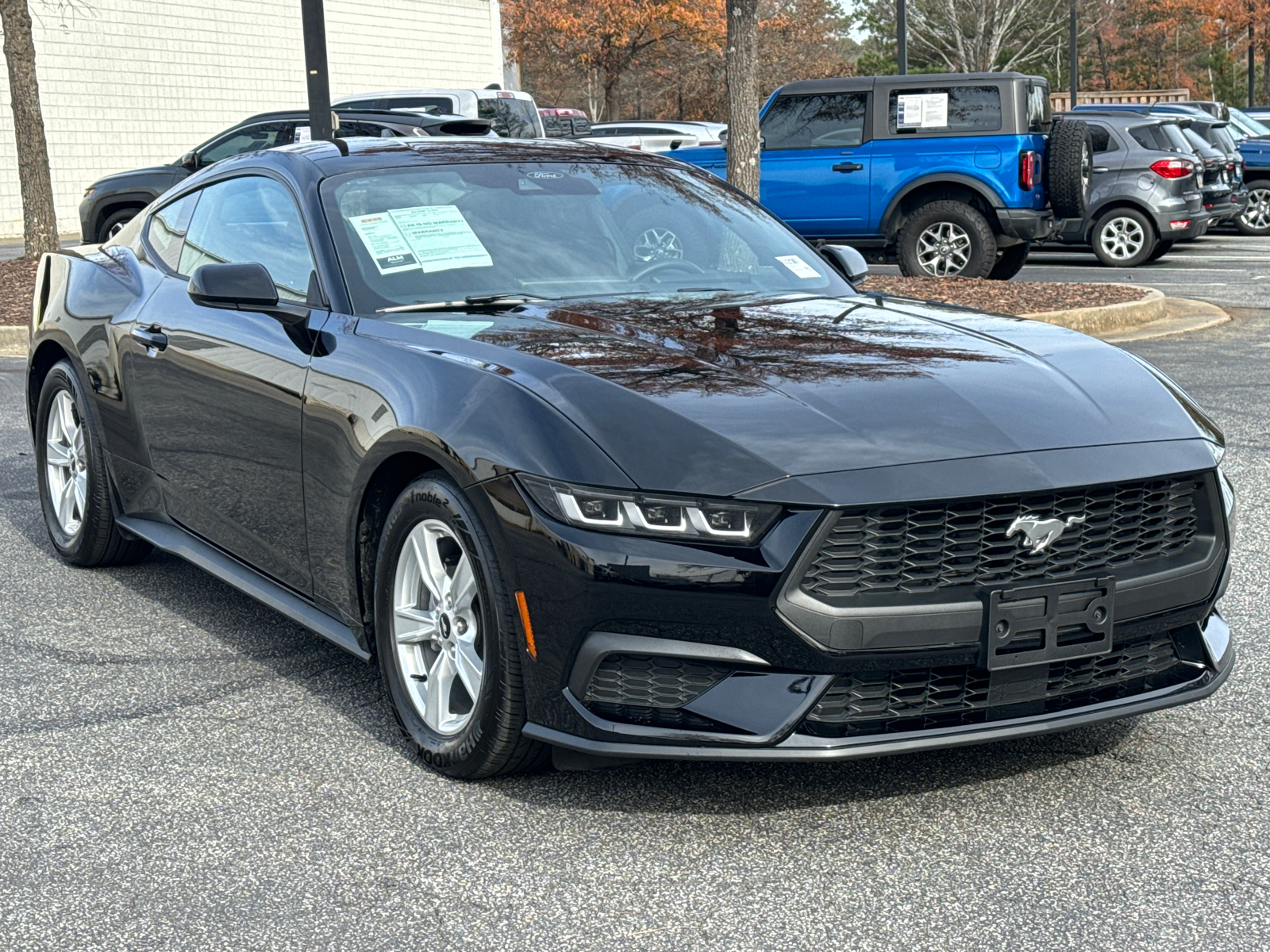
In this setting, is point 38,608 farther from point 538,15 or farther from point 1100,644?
point 538,15

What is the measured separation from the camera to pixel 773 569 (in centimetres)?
309

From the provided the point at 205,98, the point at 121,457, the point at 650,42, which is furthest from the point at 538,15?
the point at 121,457

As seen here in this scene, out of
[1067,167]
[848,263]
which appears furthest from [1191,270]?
[848,263]

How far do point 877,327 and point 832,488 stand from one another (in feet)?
3.70

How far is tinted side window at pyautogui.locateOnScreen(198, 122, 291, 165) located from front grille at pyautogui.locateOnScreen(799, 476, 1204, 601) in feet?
49.4

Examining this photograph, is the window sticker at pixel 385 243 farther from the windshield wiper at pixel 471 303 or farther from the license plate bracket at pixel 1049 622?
the license plate bracket at pixel 1049 622

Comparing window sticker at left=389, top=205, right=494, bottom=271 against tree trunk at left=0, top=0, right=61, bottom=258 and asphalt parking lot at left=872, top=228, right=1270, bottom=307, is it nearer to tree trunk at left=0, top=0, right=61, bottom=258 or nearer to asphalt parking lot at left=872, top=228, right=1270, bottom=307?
asphalt parking lot at left=872, top=228, right=1270, bottom=307

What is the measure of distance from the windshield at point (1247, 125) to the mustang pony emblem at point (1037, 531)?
77.9ft

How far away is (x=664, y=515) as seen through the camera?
10.3 feet

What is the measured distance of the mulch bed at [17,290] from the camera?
13.0 meters

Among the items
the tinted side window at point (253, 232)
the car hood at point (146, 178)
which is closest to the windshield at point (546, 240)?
the tinted side window at point (253, 232)

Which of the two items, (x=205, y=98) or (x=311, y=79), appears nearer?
(x=311, y=79)

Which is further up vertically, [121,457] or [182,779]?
[121,457]

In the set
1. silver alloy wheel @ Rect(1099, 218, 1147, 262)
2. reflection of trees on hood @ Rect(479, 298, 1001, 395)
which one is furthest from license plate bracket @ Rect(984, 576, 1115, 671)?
silver alloy wheel @ Rect(1099, 218, 1147, 262)
